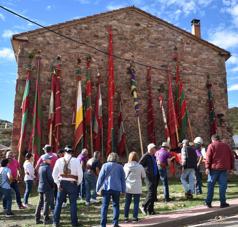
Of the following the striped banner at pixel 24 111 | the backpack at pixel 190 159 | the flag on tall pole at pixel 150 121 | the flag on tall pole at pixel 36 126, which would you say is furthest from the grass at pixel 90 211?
the flag on tall pole at pixel 150 121

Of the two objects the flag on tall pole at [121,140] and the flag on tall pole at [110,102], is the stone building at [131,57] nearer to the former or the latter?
the flag on tall pole at [110,102]

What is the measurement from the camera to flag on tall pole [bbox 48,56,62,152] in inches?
592

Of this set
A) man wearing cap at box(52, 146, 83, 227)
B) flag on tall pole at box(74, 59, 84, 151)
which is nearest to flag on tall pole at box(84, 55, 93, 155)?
flag on tall pole at box(74, 59, 84, 151)

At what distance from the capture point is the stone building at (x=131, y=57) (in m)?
16.0

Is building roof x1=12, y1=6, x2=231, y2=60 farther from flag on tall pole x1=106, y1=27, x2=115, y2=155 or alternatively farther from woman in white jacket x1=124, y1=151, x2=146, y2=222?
woman in white jacket x1=124, y1=151, x2=146, y2=222

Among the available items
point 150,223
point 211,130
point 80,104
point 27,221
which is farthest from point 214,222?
point 211,130

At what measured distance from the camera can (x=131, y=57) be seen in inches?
698

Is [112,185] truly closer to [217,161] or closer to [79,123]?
[217,161]

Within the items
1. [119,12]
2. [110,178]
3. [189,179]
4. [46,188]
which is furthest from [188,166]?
[119,12]

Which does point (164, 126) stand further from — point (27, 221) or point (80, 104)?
point (27, 221)

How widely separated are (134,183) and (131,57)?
10907 mm

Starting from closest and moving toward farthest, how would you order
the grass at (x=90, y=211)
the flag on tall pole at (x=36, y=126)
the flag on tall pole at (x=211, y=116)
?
the grass at (x=90, y=211)
the flag on tall pole at (x=36, y=126)
the flag on tall pole at (x=211, y=116)

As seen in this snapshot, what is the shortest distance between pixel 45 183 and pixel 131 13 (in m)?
12.7

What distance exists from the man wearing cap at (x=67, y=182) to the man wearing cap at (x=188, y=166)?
12.5 ft
